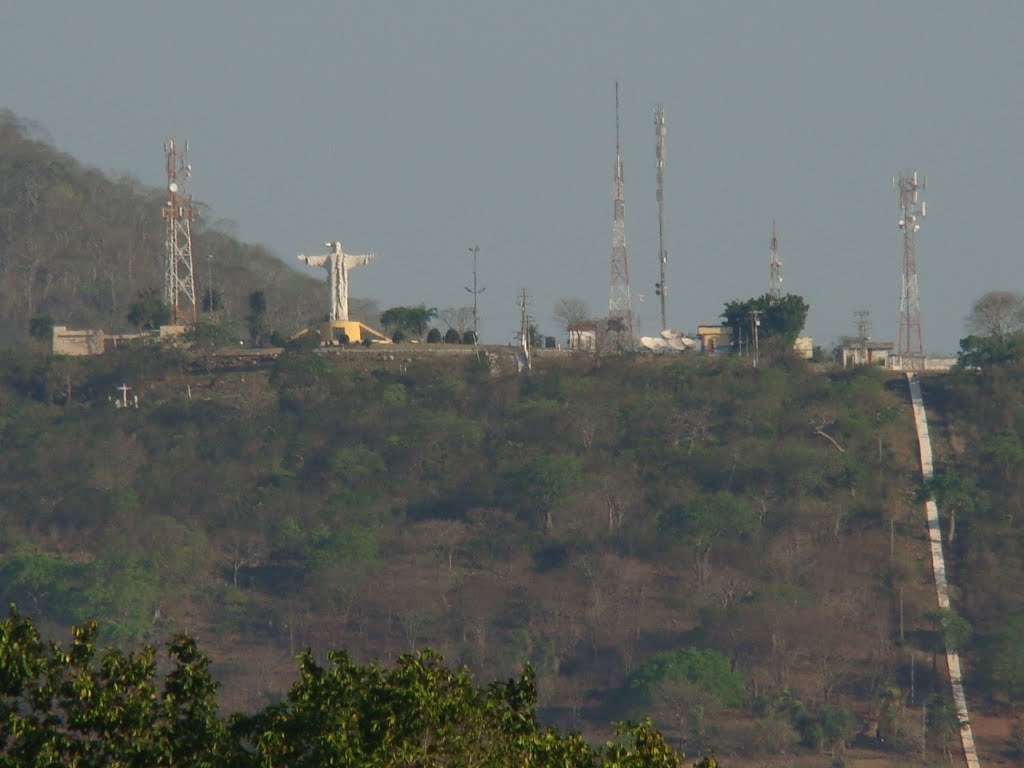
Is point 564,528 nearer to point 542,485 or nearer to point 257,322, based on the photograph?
point 542,485

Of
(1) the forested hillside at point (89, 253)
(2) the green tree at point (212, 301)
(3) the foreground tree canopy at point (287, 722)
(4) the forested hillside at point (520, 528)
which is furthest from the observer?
(1) the forested hillside at point (89, 253)

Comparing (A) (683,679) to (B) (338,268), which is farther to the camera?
(B) (338,268)

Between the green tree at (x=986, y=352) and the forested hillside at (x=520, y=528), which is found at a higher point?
the green tree at (x=986, y=352)

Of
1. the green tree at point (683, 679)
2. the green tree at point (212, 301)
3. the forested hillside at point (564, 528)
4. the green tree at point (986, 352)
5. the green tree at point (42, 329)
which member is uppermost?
the green tree at point (212, 301)

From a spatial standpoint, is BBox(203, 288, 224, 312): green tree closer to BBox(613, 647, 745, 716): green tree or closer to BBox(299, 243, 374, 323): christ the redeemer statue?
BBox(299, 243, 374, 323): christ the redeemer statue

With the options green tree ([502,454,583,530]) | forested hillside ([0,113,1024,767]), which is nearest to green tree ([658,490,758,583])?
forested hillside ([0,113,1024,767])

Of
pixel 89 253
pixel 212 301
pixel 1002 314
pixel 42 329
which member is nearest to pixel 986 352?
pixel 1002 314

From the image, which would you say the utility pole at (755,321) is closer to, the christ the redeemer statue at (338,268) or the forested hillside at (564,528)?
the forested hillside at (564,528)

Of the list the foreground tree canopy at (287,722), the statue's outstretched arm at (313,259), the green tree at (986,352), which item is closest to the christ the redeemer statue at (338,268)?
the statue's outstretched arm at (313,259)
